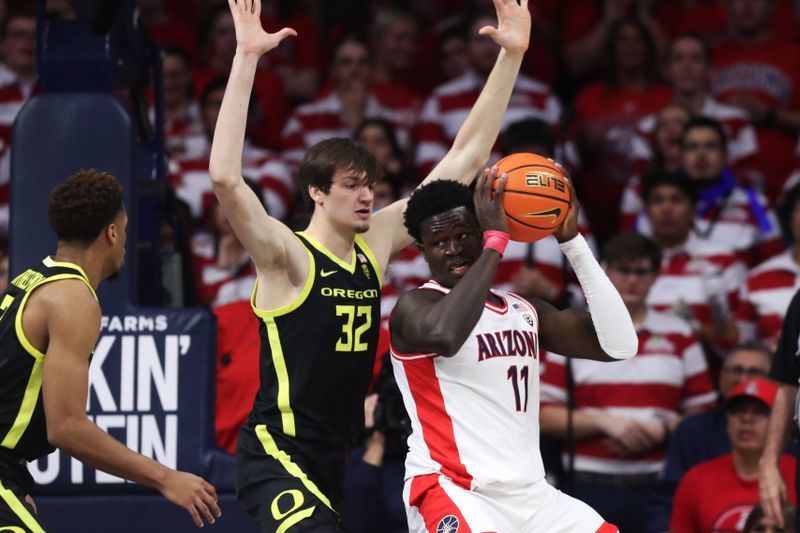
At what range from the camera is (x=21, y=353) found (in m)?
4.57

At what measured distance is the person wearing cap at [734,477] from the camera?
22.5 ft

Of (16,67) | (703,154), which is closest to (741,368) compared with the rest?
(703,154)

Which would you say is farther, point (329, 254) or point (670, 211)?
point (670, 211)

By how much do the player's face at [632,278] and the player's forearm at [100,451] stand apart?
369 centimetres

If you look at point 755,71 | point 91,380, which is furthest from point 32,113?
point 755,71

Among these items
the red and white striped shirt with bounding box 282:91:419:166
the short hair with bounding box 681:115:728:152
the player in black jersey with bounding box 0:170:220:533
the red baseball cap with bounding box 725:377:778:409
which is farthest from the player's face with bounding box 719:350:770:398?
the player in black jersey with bounding box 0:170:220:533

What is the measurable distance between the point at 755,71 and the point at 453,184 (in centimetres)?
552

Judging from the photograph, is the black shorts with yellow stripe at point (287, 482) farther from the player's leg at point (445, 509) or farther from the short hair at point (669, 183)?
the short hair at point (669, 183)

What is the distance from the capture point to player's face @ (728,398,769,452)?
6.87 m

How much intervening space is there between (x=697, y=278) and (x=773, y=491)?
268 centimetres

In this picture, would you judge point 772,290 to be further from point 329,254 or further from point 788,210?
point 329,254

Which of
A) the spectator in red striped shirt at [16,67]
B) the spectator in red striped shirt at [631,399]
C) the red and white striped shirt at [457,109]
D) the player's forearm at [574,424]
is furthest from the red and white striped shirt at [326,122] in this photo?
the player's forearm at [574,424]

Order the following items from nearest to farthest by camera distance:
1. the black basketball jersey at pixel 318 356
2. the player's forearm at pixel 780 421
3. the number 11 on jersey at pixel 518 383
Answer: the number 11 on jersey at pixel 518 383 → the black basketball jersey at pixel 318 356 → the player's forearm at pixel 780 421

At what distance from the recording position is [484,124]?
5.82 meters
